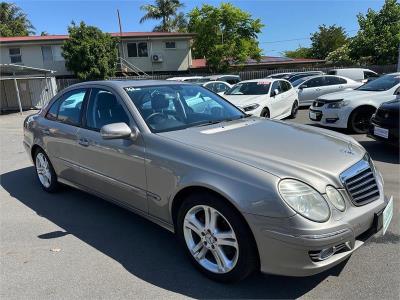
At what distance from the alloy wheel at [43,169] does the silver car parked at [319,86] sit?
11.8 metres

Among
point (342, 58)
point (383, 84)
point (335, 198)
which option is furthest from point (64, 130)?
point (342, 58)

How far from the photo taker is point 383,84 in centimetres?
938

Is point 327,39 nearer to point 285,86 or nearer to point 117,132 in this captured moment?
point 285,86

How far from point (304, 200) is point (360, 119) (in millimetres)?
7012

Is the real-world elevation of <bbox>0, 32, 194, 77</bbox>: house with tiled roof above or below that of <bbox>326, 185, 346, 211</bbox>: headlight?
above

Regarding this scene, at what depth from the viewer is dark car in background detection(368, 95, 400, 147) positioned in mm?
6488

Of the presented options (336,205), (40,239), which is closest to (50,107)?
(40,239)

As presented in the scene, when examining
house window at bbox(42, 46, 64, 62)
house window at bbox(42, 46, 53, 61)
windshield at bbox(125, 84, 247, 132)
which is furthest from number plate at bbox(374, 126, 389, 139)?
house window at bbox(42, 46, 53, 61)

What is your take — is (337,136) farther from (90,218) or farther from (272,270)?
(90,218)

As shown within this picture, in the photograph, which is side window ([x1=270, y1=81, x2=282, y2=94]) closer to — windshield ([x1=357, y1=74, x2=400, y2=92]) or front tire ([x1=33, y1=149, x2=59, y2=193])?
windshield ([x1=357, y1=74, x2=400, y2=92])

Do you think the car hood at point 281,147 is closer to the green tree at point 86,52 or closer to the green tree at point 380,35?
the green tree at point 86,52

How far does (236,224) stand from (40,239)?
235 cm

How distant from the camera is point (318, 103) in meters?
9.59

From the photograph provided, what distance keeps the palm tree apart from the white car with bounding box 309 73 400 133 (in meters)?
39.7
